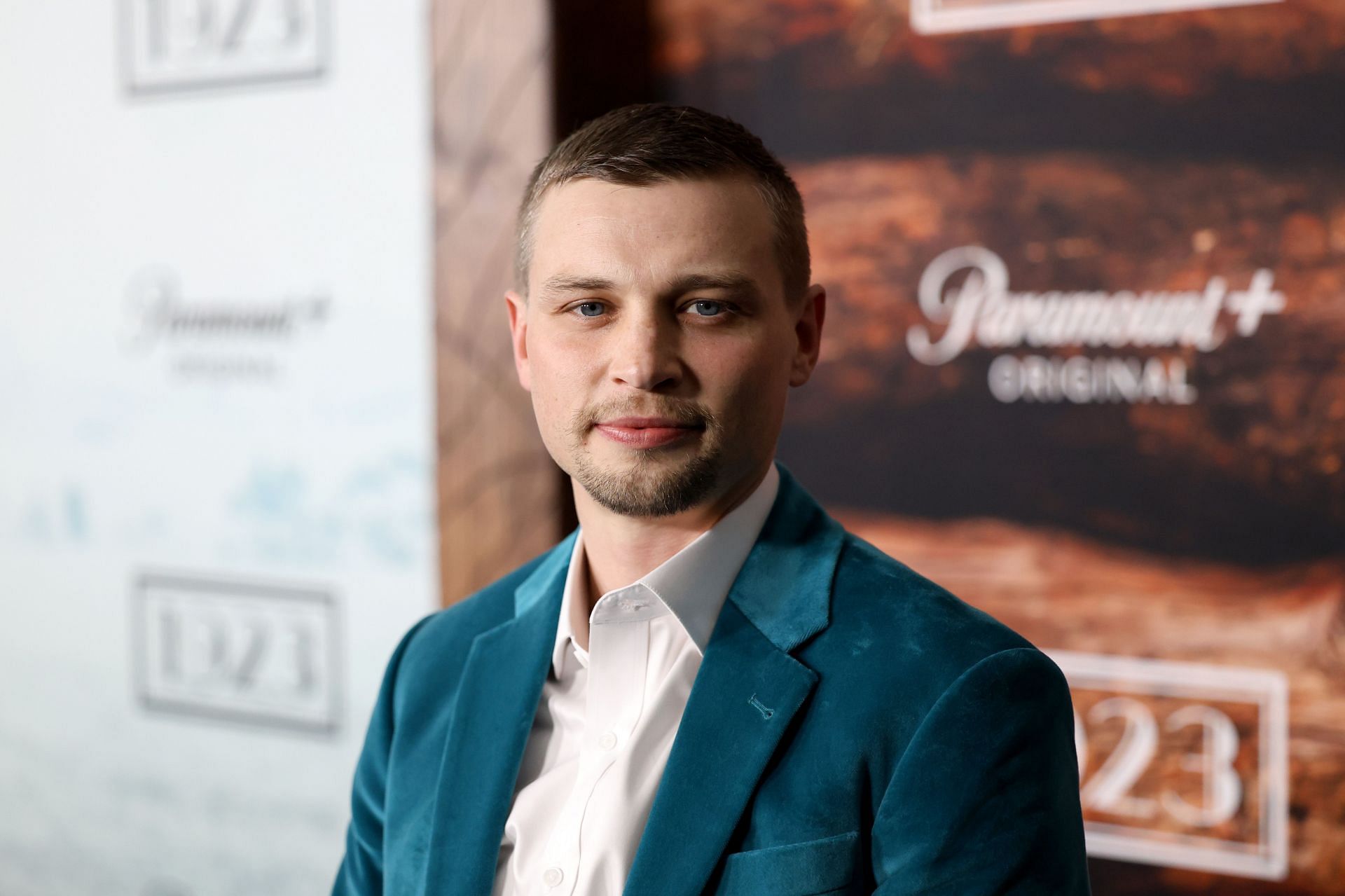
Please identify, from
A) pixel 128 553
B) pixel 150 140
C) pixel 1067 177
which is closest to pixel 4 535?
pixel 128 553

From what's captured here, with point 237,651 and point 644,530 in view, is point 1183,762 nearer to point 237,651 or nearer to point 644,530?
point 644,530

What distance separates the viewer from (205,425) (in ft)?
8.52

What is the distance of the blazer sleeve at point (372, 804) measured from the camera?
1.39m

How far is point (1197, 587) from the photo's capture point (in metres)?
1.93

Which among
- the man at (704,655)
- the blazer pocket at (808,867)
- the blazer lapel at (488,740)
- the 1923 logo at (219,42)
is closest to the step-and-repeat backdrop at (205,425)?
the 1923 logo at (219,42)

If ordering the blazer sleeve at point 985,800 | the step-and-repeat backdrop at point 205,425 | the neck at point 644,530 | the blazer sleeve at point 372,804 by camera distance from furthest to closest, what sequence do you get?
the step-and-repeat backdrop at point 205,425 < the blazer sleeve at point 372,804 < the neck at point 644,530 < the blazer sleeve at point 985,800

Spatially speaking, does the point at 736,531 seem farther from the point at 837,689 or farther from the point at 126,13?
the point at 126,13


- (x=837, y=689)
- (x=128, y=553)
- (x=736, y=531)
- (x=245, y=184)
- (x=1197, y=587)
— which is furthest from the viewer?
(x=128, y=553)

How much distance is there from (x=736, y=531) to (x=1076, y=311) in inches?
38.8

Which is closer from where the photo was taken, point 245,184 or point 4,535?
point 245,184

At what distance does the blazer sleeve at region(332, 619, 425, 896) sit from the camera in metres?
1.39

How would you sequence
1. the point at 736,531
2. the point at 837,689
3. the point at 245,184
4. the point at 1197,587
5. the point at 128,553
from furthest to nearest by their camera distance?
the point at 128,553 < the point at 245,184 < the point at 1197,587 < the point at 736,531 < the point at 837,689

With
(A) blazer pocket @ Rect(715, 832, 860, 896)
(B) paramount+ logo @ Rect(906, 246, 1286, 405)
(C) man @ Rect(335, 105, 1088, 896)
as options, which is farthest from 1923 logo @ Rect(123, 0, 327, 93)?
(A) blazer pocket @ Rect(715, 832, 860, 896)

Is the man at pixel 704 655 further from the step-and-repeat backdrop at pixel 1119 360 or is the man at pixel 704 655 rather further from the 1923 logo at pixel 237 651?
the 1923 logo at pixel 237 651
